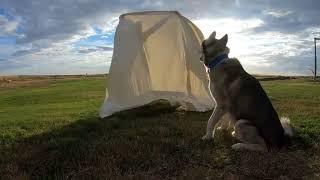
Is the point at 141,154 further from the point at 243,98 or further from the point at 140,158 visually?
the point at 243,98

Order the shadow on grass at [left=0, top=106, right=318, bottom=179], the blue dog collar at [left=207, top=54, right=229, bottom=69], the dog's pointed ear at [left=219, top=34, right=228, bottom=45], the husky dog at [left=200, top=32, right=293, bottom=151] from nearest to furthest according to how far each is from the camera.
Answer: the shadow on grass at [left=0, top=106, right=318, bottom=179] < the husky dog at [left=200, top=32, right=293, bottom=151] < the dog's pointed ear at [left=219, top=34, right=228, bottom=45] < the blue dog collar at [left=207, top=54, right=229, bottom=69]

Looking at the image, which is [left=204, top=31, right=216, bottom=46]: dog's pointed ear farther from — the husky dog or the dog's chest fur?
the dog's chest fur

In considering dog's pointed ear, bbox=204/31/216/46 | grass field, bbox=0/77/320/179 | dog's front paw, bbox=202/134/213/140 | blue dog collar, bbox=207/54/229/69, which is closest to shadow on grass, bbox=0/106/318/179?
grass field, bbox=0/77/320/179

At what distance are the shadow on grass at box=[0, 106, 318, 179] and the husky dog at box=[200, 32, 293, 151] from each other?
37cm

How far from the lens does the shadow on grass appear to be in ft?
25.8

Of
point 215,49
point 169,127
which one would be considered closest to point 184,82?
point 169,127

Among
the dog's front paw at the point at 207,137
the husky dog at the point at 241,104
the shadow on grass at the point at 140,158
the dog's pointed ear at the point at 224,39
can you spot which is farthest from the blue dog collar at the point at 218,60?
the shadow on grass at the point at 140,158

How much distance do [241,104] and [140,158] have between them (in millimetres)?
2412

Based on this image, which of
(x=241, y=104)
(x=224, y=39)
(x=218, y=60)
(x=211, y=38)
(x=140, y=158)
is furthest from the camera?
(x=218, y=60)

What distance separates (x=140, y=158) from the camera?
342 inches

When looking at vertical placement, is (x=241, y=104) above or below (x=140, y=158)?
above

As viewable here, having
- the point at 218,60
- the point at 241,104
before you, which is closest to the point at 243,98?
the point at 241,104

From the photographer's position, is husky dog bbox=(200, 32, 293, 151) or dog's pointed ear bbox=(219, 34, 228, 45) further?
dog's pointed ear bbox=(219, 34, 228, 45)

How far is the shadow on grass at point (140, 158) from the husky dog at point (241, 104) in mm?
369
